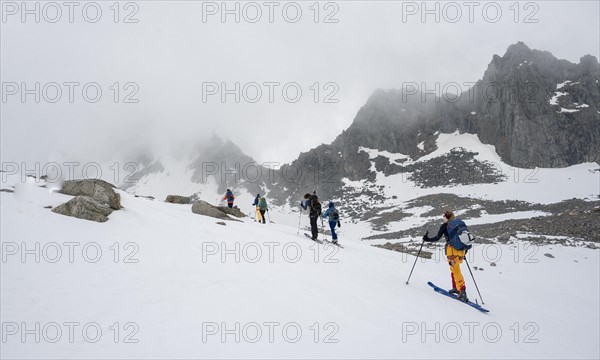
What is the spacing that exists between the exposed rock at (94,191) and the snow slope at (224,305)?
1.61 m

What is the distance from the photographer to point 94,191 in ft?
46.6

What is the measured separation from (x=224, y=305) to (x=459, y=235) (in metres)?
6.89

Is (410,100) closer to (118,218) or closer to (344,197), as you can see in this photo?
(344,197)

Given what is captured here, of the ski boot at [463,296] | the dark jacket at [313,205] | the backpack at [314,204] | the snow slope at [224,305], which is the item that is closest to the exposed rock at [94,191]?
the snow slope at [224,305]

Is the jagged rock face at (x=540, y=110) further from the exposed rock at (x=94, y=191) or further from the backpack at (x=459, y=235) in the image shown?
the exposed rock at (x=94, y=191)

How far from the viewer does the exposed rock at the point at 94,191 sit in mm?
13180

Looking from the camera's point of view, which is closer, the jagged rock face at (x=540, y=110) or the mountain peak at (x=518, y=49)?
the jagged rock face at (x=540, y=110)

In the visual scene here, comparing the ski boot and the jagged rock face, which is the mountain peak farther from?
the ski boot

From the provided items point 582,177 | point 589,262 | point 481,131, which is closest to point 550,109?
point 481,131

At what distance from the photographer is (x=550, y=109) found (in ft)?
343

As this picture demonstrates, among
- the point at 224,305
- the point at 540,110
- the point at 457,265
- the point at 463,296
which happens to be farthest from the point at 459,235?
the point at 540,110

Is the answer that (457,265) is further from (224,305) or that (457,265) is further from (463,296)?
(224,305)

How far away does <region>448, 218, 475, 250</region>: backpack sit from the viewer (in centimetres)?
884

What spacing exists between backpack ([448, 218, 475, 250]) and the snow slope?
1.68 meters
